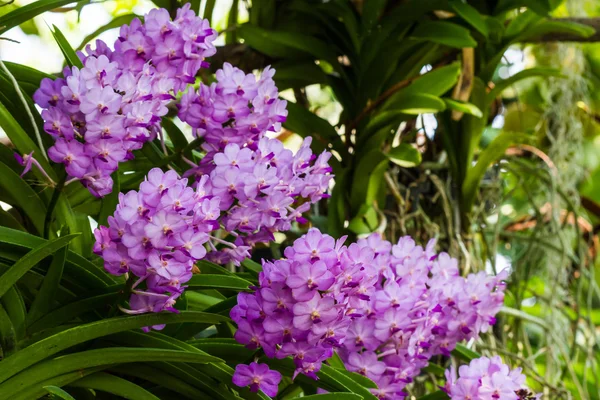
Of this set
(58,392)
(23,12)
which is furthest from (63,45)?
(58,392)

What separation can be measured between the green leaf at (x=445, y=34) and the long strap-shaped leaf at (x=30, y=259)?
71cm

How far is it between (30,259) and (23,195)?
16 centimetres

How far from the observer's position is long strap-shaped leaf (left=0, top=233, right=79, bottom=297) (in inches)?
20.7

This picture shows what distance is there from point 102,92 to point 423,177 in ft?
2.72

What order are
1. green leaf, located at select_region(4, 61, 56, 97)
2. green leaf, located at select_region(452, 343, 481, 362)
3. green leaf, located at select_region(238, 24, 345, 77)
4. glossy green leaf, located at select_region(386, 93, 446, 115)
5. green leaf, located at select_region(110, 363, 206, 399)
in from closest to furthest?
green leaf, located at select_region(110, 363, 206, 399) < green leaf, located at select_region(4, 61, 56, 97) < green leaf, located at select_region(452, 343, 481, 362) < glossy green leaf, located at select_region(386, 93, 446, 115) < green leaf, located at select_region(238, 24, 345, 77)

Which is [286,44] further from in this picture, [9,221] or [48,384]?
[48,384]

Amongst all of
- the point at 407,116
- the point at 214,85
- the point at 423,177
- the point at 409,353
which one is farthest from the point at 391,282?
the point at 423,177

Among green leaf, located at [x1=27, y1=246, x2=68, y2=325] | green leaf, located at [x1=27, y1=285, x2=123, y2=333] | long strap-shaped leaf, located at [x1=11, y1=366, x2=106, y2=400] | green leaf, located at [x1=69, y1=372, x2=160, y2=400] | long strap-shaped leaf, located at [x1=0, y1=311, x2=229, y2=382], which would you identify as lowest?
green leaf, located at [x1=69, y1=372, x2=160, y2=400]

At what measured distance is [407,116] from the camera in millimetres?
1112

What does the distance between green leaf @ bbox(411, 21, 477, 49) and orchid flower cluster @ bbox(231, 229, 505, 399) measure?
0.39 metres

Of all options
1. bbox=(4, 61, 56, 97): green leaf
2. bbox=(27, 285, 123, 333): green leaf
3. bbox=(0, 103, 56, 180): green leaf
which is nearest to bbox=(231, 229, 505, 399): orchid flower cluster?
bbox=(27, 285, 123, 333): green leaf

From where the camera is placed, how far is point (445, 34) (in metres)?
1.07

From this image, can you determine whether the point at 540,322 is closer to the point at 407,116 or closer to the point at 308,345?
the point at 407,116

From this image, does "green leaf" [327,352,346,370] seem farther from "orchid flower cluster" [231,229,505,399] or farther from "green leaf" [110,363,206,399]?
"green leaf" [110,363,206,399]
